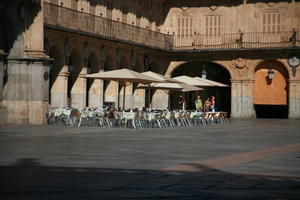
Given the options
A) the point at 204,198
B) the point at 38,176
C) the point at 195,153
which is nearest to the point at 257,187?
the point at 204,198

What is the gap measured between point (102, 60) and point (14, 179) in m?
30.7

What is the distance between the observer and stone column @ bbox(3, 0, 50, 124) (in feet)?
97.6

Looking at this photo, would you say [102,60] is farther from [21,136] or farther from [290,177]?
[290,177]

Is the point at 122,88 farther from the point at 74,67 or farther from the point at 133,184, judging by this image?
the point at 133,184

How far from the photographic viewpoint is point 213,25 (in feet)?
165

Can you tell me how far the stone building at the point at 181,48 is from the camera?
3744 centimetres

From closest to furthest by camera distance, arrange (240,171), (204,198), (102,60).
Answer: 1. (204,198)
2. (240,171)
3. (102,60)

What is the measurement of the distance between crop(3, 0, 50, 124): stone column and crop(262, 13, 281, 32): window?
22.0 metres

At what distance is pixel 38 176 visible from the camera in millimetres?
11148

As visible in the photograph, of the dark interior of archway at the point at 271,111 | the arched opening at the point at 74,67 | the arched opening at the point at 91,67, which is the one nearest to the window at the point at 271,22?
the dark interior of archway at the point at 271,111

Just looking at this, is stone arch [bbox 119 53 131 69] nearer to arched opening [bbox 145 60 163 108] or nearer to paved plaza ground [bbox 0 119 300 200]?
arched opening [bbox 145 60 163 108]

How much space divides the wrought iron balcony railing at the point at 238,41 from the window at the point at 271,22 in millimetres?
457

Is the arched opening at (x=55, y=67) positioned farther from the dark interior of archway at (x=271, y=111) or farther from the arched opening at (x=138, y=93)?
the dark interior of archway at (x=271, y=111)

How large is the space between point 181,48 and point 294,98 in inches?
314
